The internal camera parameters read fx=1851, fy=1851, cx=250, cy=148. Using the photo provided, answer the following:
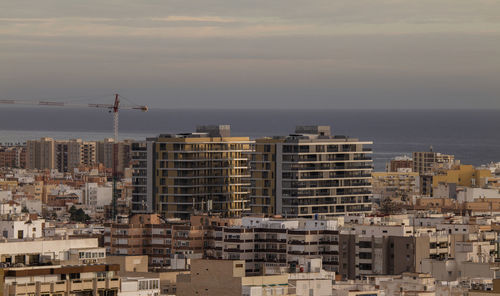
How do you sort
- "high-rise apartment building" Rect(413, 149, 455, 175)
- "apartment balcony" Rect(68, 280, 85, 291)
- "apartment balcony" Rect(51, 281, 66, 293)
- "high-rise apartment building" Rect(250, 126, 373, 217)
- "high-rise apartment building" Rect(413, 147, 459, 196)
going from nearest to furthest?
1. "apartment balcony" Rect(51, 281, 66, 293)
2. "apartment balcony" Rect(68, 280, 85, 291)
3. "high-rise apartment building" Rect(250, 126, 373, 217)
4. "high-rise apartment building" Rect(413, 147, 459, 196)
5. "high-rise apartment building" Rect(413, 149, 455, 175)

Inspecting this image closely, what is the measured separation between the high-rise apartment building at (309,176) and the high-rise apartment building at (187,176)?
5.16 m

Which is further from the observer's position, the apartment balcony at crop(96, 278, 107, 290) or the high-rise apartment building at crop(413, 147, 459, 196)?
the high-rise apartment building at crop(413, 147, 459, 196)

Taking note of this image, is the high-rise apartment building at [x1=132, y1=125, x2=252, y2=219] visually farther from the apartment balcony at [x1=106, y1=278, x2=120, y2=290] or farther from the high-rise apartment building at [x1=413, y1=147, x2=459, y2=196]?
the high-rise apartment building at [x1=413, y1=147, x2=459, y2=196]

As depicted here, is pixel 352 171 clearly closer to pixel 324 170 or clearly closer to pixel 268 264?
pixel 324 170

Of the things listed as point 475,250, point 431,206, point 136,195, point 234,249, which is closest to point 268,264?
point 234,249

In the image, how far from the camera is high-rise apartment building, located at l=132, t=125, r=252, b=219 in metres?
103

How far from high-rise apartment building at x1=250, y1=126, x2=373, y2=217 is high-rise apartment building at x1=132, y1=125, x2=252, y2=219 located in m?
5.16

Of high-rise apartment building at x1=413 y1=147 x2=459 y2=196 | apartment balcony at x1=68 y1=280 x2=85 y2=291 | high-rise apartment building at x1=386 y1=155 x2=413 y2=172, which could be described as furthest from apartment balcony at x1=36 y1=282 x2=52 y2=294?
high-rise apartment building at x1=386 y1=155 x2=413 y2=172

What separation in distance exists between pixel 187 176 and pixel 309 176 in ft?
28.2

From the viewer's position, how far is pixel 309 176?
322 ft

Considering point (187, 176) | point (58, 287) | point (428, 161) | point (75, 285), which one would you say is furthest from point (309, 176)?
point (428, 161)

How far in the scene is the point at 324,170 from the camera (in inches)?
3883

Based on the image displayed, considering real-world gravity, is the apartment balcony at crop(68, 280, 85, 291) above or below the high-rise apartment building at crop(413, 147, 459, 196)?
below

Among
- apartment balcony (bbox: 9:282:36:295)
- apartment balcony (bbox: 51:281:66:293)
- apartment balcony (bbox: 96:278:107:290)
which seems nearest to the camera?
apartment balcony (bbox: 9:282:36:295)
